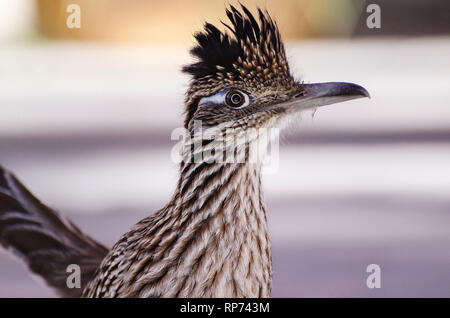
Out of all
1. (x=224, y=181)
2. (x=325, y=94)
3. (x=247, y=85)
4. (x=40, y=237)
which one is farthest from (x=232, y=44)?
(x=40, y=237)

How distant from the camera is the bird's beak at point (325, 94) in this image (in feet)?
6.14

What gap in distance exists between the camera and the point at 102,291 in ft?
6.63

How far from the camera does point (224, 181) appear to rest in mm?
1885

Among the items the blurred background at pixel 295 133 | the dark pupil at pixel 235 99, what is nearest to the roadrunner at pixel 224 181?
the dark pupil at pixel 235 99

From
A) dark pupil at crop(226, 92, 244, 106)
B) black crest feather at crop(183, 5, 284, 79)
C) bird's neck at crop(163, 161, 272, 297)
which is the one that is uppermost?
black crest feather at crop(183, 5, 284, 79)

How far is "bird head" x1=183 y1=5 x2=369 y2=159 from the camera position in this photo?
6.08 feet

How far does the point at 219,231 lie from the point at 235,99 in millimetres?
456

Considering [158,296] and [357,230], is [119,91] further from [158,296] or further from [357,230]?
[357,230]

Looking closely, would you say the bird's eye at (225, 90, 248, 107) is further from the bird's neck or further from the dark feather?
the dark feather

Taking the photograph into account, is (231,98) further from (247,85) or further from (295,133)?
(295,133)

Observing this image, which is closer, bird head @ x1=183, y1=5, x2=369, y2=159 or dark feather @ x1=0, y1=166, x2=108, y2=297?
bird head @ x1=183, y1=5, x2=369, y2=159

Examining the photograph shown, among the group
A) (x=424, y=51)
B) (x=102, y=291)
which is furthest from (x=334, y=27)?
(x=102, y=291)

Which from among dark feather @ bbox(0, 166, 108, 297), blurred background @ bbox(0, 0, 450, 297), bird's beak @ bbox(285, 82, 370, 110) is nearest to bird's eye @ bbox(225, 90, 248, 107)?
bird's beak @ bbox(285, 82, 370, 110)

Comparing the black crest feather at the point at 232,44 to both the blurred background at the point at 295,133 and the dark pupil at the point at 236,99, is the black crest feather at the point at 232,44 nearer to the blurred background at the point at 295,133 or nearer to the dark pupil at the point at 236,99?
the dark pupil at the point at 236,99
